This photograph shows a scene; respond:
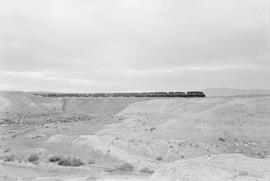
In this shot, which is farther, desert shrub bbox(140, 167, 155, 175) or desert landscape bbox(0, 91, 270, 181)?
desert shrub bbox(140, 167, 155, 175)

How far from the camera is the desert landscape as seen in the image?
22.5 metres

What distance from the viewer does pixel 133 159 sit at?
30188mm

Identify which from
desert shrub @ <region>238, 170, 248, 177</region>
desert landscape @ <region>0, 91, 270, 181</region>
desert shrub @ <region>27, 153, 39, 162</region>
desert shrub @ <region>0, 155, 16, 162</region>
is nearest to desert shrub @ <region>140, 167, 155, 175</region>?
desert landscape @ <region>0, 91, 270, 181</region>

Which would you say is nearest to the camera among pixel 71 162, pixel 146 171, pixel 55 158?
pixel 146 171

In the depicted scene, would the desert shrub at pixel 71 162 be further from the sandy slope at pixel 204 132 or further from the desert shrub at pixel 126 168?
the sandy slope at pixel 204 132

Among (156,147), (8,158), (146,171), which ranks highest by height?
(156,147)

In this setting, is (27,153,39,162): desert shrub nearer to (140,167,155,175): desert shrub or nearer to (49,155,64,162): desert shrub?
(49,155,64,162): desert shrub

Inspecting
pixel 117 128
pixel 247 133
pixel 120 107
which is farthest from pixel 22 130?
pixel 120 107

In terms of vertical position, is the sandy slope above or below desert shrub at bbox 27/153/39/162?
above

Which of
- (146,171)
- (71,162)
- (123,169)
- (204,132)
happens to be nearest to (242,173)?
(146,171)

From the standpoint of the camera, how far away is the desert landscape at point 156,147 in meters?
22.5

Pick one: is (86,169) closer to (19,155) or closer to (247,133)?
(19,155)

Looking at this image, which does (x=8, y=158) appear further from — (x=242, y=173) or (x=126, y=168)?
(x=242, y=173)

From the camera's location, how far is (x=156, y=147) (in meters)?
34.3
